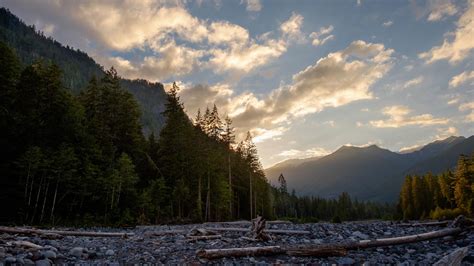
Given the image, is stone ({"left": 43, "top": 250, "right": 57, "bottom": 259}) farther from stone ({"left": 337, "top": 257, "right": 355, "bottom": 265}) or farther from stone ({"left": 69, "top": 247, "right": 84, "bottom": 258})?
stone ({"left": 337, "top": 257, "right": 355, "bottom": 265})

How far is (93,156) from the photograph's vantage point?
31.8 meters

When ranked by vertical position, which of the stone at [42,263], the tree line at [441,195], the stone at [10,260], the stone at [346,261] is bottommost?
the stone at [346,261]

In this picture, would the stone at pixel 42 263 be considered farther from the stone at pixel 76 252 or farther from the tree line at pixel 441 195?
the tree line at pixel 441 195

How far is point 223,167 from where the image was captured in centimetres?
5562

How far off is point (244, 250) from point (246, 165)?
58920mm

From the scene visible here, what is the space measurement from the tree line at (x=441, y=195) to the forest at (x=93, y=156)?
24678 mm

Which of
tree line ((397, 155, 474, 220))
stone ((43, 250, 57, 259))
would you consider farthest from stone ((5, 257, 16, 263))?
tree line ((397, 155, 474, 220))

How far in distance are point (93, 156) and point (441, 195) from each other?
77385mm

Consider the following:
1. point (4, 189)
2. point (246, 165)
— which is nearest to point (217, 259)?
point (4, 189)

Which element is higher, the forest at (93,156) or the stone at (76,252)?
the forest at (93,156)

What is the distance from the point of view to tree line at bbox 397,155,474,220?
58250mm

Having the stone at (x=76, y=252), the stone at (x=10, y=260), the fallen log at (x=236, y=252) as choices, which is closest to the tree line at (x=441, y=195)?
the fallen log at (x=236, y=252)

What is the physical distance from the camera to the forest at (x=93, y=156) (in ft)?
86.1

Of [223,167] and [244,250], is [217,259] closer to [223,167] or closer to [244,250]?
[244,250]
